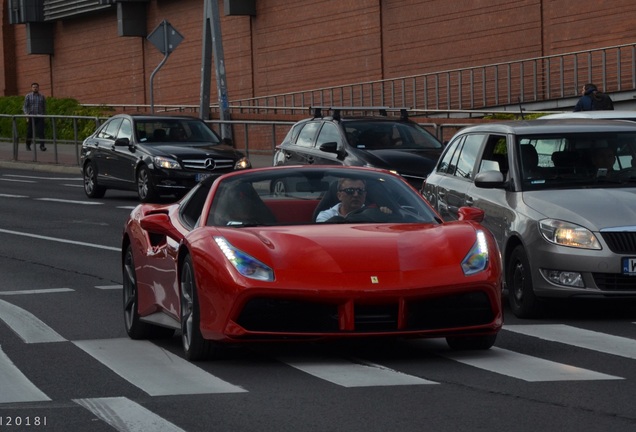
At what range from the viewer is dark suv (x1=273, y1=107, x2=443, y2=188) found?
22281 mm

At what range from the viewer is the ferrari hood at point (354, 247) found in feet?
30.4

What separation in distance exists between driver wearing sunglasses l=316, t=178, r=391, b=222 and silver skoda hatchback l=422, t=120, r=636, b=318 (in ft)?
6.44

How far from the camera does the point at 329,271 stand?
922 cm

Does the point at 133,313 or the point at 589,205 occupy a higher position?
the point at 589,205

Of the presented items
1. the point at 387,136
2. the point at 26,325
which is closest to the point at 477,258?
the point at 26,325

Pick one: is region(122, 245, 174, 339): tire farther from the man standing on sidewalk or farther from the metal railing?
the man standing on sidewalk

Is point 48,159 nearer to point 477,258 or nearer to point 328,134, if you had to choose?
point 328,134

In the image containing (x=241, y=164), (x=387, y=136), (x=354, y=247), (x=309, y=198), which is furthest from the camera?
(x=241, y=164)

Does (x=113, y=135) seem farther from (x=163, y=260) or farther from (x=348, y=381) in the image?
(x=348, y=381)

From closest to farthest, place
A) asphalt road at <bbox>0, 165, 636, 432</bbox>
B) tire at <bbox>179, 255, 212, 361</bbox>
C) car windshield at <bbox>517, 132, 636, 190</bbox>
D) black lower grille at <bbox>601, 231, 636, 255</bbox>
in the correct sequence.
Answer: asphalt road at <bbox>0, 165, 636, 432</bbox>, tire at <bbox>179, 255, 212, 361</bbox>, black lower grille at <bbox>601, 231, 636, 255</bbox>, car windshield at <bbox>517, 132, 636, 190</bbox>

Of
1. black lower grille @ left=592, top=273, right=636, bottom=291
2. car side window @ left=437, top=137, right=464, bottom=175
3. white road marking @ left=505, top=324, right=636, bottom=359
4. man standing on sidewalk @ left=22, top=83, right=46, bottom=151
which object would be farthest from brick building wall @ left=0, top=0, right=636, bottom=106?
white road marking @ left=505, top=324, right=636, bottom=359

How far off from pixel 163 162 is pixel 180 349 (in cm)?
1604

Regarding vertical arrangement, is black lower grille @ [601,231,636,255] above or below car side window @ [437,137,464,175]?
below

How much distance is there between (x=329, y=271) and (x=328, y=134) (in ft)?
47.1
